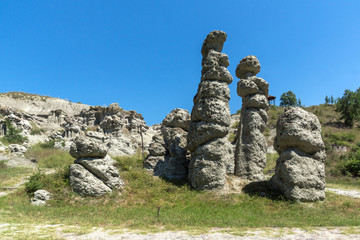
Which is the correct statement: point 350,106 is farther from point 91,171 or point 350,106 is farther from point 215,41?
point 91,171

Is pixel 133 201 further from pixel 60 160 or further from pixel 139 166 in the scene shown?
pixel 60 160

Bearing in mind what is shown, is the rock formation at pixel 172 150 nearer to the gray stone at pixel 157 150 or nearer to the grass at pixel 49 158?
the gray stone at pixel 157 150

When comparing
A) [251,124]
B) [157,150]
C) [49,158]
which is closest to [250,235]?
[251,124]

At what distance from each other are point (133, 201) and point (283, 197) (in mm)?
6501

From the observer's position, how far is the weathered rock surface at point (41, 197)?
31.6 feet

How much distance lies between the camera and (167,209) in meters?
9.26

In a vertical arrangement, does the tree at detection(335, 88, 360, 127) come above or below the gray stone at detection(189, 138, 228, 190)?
above

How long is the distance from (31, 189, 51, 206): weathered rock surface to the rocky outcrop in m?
10.3

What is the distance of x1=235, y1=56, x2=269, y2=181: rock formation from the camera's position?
12453 mm

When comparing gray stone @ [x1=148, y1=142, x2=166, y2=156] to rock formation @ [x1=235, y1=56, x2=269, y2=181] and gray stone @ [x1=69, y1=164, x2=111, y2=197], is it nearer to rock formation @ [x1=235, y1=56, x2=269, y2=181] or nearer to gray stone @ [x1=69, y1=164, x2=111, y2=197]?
gray stone @ [x1=69, y1=164, x2=111, y2=197]

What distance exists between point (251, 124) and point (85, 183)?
29.6ft

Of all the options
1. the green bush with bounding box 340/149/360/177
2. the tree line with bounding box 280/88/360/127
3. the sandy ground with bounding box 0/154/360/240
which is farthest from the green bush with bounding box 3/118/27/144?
the tree line with bounding box 280/88/360/127

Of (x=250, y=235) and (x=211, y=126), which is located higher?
(x=211, y=126)

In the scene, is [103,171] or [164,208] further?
[103,171]
